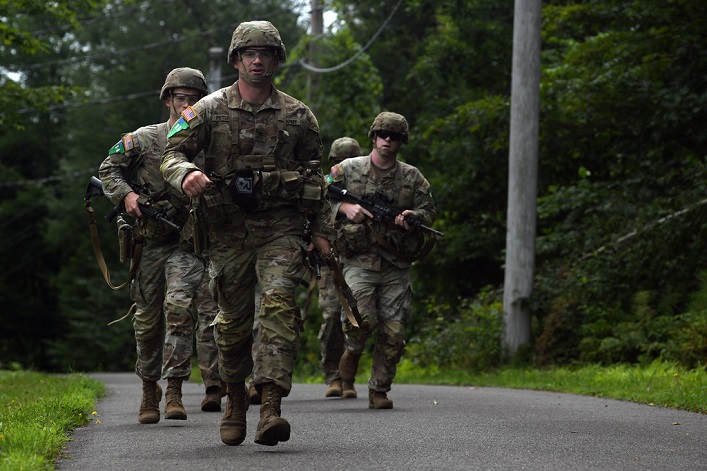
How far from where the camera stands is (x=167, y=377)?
8859mm

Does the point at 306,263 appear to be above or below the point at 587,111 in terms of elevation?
below

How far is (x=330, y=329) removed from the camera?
11.9m

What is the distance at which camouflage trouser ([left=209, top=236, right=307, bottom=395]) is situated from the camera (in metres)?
6.59

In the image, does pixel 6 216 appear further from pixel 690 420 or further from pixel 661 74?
pixel 690 420

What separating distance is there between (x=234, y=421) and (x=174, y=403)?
2.09 metres

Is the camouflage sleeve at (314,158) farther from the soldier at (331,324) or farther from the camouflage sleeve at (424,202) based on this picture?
the soldier at (331,324)

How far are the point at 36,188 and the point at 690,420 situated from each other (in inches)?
1782

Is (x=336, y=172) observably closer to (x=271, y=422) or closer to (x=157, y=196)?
(x=157, y=196)

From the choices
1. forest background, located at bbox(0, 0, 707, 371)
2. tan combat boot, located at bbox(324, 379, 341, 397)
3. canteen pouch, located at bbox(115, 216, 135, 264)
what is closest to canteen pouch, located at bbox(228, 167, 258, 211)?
canteen pouch, located at bbox(115, 216, 135, 264)

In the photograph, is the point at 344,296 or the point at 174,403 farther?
the point at 174,403

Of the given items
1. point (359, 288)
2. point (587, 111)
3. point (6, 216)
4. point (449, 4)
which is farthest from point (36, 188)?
point (359, 288)

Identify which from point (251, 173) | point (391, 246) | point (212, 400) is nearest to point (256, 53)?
point (251, 173)

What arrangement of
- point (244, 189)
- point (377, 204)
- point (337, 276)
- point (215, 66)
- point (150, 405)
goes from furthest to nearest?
point (215, 66)
point (377, 204)
point (150, 405)
point (337, 276)
point (244, 189)

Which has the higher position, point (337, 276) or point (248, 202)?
point (248, 202)
